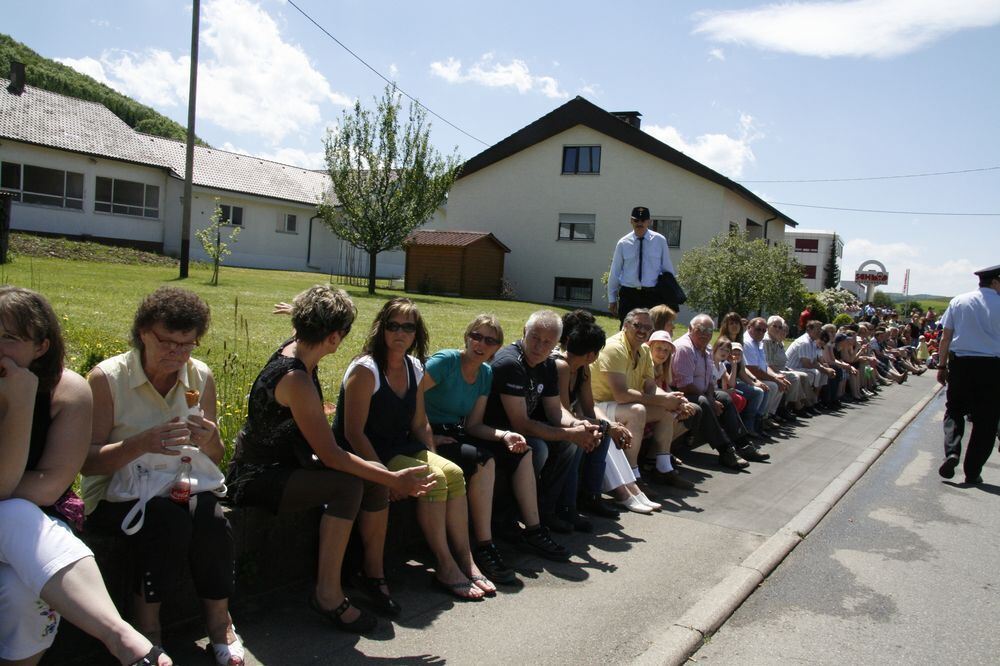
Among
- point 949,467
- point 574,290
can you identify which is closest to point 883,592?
point 949,467

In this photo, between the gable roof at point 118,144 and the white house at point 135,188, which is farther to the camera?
the gable roof at point 118,144

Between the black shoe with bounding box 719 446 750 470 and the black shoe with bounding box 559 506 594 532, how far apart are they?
3082 mm

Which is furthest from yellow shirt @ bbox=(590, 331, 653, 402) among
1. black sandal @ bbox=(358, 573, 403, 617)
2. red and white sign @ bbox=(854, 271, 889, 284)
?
red and white sign @ bbox=(854, 271, 889, 284)

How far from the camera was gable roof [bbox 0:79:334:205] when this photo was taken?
32219mm

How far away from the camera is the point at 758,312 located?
23875 millimetres

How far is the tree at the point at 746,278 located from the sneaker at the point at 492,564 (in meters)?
19.1

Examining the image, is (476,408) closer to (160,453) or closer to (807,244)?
(160,453)

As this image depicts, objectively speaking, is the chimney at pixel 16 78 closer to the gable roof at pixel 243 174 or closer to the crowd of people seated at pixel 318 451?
the gable roof at pixel 243 174

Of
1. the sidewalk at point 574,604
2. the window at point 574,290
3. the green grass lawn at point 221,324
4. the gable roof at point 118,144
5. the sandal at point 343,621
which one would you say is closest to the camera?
the sidewalk at point 574,604

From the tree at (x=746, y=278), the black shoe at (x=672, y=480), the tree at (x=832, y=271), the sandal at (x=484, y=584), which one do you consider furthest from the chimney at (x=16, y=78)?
the tree at (x=832, y=271)

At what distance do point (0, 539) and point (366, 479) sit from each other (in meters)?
1.67

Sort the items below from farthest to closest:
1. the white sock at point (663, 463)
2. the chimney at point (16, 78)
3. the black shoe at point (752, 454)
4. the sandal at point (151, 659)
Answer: the chimney at point (16, 78), the black shoe at point (752, 454), the white sock at point (663, 463), the sandal at point (151, 659)

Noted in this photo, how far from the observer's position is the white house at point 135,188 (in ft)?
104

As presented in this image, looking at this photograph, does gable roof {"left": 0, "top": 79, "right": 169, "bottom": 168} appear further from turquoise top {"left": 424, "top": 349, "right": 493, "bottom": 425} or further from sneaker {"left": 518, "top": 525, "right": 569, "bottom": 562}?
sneaker {"left": 518, "top": 525, "right": 569, "bottom": 562}
